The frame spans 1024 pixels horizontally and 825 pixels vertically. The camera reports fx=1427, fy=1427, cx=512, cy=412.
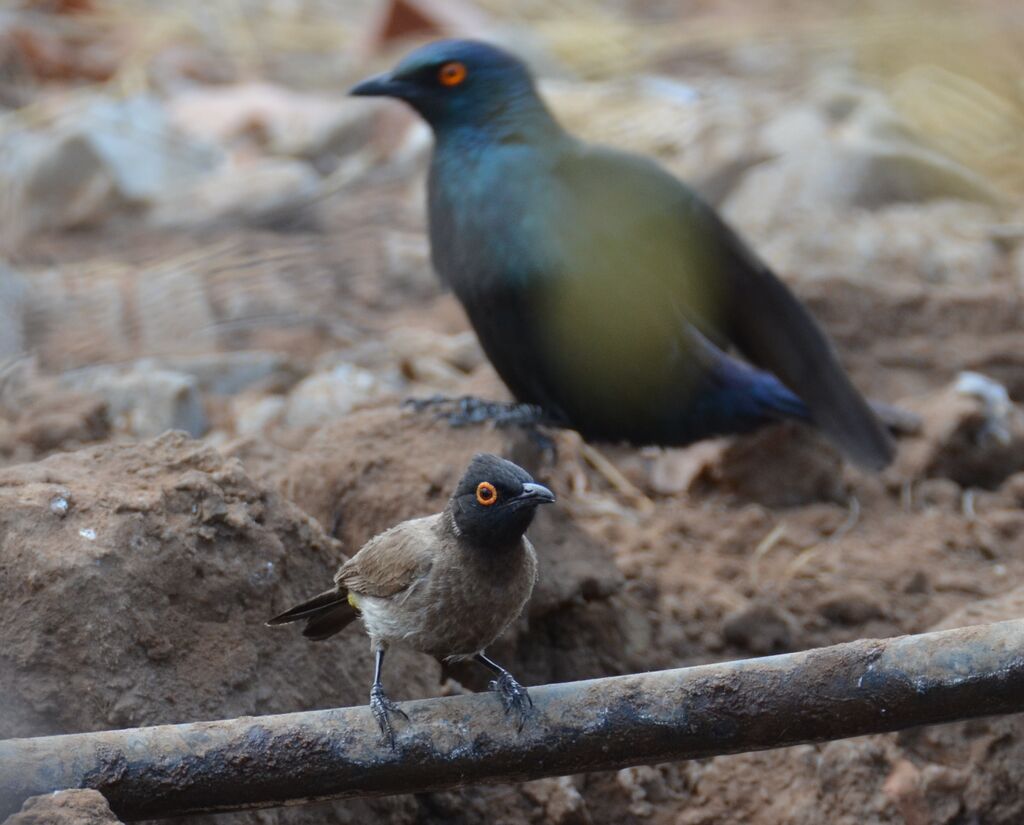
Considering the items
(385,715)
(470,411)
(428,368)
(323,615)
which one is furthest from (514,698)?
(428,368)

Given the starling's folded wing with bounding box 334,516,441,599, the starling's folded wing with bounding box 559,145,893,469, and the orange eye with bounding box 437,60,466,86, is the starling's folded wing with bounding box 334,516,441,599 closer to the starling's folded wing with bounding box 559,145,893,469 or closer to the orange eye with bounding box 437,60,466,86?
the starling's folded wing with bounding box 559,145,893,469

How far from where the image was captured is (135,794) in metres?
2.48

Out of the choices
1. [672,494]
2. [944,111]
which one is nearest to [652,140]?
[944,111]

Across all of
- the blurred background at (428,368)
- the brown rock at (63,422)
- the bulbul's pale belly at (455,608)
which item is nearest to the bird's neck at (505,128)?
the blurred background at (428,368)

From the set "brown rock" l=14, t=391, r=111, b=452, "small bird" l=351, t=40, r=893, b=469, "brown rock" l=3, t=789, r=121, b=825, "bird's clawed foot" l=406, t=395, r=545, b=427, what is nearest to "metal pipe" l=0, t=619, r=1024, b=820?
"brown rock" l=3, t=789, r=121, b=825

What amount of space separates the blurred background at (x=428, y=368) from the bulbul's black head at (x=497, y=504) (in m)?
0.49

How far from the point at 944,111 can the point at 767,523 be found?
4.04 metres

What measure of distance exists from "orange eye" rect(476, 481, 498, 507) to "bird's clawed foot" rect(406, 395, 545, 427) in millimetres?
1045

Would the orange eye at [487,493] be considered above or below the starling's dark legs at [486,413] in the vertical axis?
above

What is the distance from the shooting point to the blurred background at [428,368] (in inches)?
122

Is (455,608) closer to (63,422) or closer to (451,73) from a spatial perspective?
(63,422)

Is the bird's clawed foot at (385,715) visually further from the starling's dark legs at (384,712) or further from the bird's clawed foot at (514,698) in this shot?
the bird's clawed foot at (514,698)

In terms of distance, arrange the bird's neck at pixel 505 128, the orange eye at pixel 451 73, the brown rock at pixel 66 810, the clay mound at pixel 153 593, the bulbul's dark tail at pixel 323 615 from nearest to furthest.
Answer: the brown rock at pixel 66 810, the clay mound at pixel 153 593, the bulbul's dark tail at pixel 323 615, the bird's neck at pixel 505 128, the orange eye at pixel 451 73

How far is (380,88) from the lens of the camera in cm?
498
